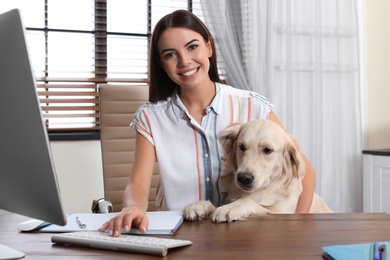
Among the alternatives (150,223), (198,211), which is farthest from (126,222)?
(198,211)

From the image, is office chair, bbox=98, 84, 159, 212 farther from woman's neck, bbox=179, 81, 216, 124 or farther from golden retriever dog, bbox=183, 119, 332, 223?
golden retriever dog, bbox=183, 119, 332, 223

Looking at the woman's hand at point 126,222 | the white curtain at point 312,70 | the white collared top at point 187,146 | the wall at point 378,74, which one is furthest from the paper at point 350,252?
the wall at point 378,74

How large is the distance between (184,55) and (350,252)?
37.5 inches

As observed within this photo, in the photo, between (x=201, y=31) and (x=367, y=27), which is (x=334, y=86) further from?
(x=201, y=31)

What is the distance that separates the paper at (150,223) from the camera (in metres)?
1.03

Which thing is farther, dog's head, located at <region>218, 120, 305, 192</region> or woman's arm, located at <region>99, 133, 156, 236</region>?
dog's head, located at <region>218, 120, 305, 192</region>

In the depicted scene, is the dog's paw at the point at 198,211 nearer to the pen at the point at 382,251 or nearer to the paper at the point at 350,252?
the paper at the point at 350,252

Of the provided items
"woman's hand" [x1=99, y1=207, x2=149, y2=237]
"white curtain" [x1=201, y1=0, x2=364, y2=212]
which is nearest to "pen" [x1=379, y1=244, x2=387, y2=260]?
"woman's hand" [x1=99, y1=207, x2=149, y2=237]

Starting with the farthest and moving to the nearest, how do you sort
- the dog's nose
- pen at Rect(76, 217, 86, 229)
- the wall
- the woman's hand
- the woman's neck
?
the wall, the woman's neck, the dog's nose, pen at Rect(76, 217, 86, 229), the woman's hand

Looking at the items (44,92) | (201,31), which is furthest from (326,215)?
(44,92)

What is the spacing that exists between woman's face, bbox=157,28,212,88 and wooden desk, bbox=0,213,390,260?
0.61 m

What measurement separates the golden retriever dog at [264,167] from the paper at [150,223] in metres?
0.31

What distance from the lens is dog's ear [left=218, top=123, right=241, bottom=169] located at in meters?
1.56

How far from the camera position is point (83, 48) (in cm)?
292
